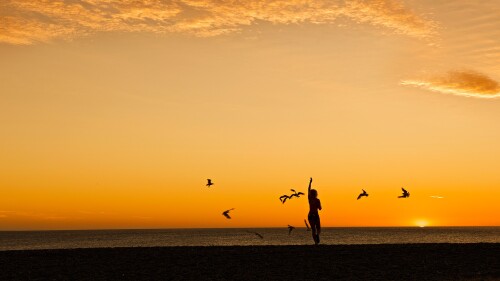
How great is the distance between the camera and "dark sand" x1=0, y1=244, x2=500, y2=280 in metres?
21.7

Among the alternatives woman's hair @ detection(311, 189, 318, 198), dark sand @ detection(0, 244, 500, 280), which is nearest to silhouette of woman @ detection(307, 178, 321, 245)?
woman's hair @ detection(311, 189, 318, 198)

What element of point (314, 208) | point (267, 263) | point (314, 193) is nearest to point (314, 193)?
point (314, 193)

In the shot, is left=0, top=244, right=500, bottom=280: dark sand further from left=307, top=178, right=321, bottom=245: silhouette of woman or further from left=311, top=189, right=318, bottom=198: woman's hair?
left=311, top=189, right=318, bottom=198: woman's hair

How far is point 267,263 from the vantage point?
24500mm

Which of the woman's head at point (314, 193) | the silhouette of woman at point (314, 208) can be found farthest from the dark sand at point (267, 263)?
the woman's head at point (314, 193)

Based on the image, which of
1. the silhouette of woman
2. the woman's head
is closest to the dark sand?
the silhouette of woman

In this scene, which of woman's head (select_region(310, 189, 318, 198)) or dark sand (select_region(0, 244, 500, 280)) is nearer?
dark sand (select_region(0, 244, 500, 280))

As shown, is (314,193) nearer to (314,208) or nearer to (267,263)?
(314,208)

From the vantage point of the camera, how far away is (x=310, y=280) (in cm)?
2047

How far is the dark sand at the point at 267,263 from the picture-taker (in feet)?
71.3

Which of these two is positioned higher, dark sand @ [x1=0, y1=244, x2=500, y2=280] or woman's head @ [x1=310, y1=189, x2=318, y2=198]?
woman's head @ [x1=310, y1=189, x2=318, y2=198]

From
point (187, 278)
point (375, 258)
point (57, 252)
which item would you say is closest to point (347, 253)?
point (375, 258)

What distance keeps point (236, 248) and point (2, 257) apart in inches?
457

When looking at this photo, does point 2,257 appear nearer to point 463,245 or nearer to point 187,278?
point 187,278
